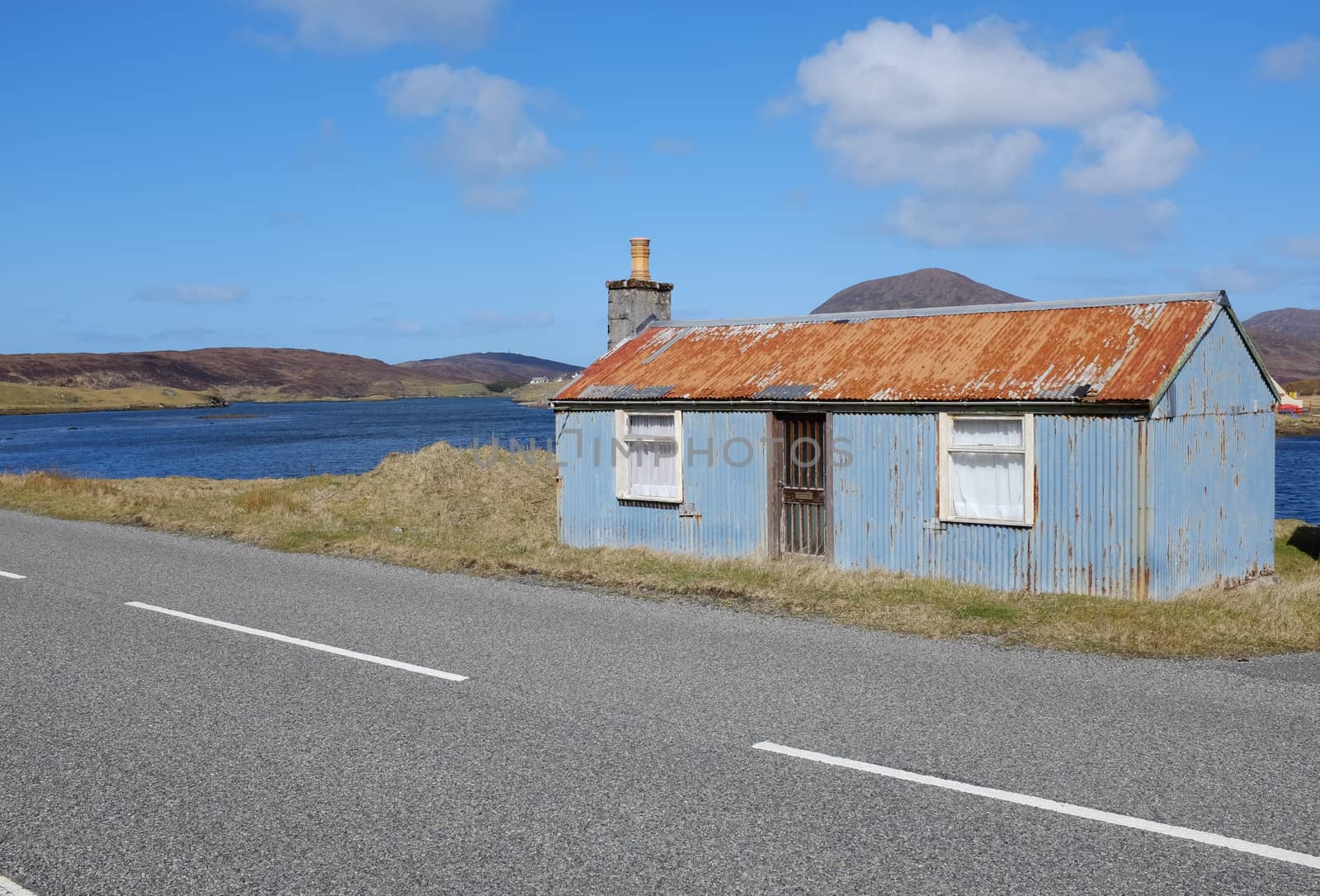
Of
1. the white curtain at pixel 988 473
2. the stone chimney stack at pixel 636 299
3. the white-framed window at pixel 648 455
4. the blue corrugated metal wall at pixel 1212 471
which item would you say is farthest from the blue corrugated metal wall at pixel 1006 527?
the stone chimney stack at pixel 636 299

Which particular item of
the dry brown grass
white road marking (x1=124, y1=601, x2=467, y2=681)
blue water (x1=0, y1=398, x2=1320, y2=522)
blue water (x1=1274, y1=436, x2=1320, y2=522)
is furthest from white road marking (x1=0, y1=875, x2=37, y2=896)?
blue water (x1=0, y1=398, x2=1320, y2=522)

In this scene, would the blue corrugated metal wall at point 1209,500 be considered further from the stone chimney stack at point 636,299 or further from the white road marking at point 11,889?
the white road marking at point 11,889

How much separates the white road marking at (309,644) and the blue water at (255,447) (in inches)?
1245

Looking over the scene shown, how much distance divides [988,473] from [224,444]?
83654 mm

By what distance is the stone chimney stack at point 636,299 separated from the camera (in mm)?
20234

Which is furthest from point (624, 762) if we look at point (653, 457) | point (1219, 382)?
point (1219, 382)

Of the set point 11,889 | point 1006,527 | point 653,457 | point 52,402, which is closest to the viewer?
point 11,889

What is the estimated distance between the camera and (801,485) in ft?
51.7

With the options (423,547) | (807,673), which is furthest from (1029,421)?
(423,547)

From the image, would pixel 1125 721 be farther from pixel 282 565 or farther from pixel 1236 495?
pixel 282 565

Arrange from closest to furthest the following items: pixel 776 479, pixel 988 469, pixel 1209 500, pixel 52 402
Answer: pixel 988 469 → pixel 1209 500 → pixel 776 479 → pixel 52 402

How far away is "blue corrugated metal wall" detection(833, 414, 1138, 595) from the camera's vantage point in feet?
Answer: 42.6

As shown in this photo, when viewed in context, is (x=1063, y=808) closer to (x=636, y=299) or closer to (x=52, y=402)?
(x=636, y=299)

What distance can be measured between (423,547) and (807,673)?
9.16m
